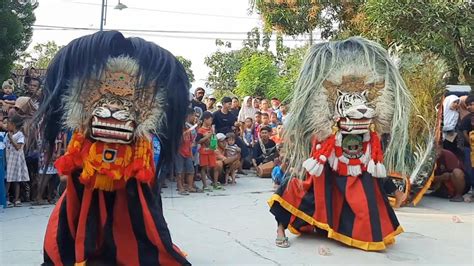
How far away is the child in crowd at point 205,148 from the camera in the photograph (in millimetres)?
8750

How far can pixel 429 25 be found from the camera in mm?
10367

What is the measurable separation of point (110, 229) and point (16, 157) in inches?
124

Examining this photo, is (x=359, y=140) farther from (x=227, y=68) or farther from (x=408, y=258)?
(x=227, y=68)

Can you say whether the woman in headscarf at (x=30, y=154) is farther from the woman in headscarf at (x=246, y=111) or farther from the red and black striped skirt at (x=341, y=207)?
the woman in headscarf at (x=246, y=111)

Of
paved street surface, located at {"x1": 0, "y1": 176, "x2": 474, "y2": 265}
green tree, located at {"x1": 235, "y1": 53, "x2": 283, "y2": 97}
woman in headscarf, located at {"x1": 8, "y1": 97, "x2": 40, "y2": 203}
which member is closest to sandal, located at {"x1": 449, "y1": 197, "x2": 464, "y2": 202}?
paved street surface, located at {"x1": 0, "y1": 176, "x2": 474, "y2": 265}

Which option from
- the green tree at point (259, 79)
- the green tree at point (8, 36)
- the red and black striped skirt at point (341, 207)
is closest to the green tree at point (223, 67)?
the green tree at point (259, 79)

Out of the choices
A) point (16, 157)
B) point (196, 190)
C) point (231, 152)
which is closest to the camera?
point (16, 157)

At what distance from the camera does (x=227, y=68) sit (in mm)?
35656

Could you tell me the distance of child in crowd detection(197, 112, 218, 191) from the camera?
875cm

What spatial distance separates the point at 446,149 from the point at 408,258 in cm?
383

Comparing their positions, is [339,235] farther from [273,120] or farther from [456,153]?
[273,120]

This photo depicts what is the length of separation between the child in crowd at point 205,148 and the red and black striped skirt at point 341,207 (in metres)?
3.74

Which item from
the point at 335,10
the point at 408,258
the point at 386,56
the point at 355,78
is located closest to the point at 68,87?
the point at 355,78

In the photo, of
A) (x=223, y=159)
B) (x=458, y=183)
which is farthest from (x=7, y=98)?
(x=458, y=183)
